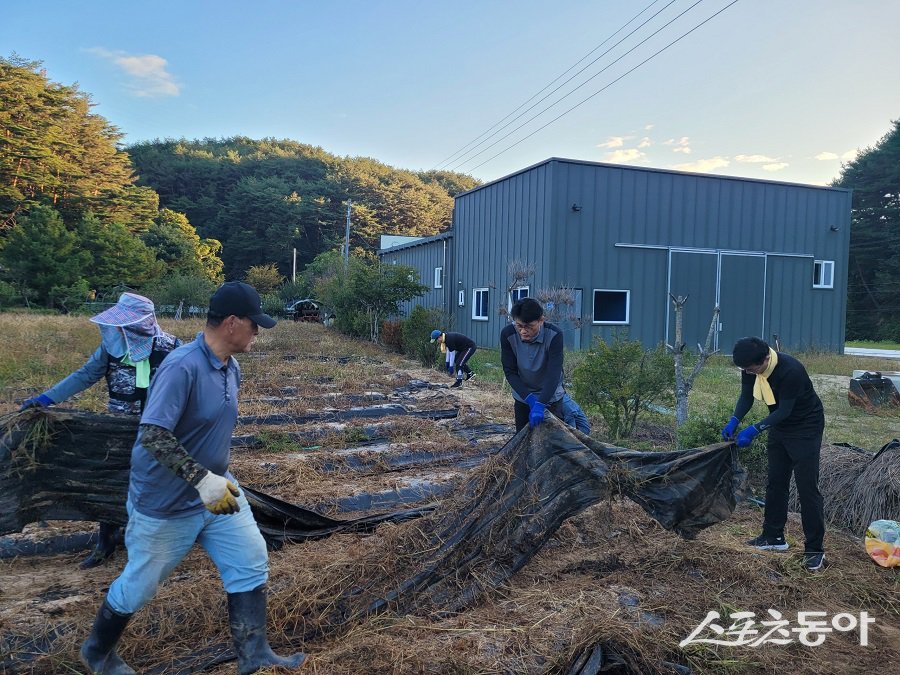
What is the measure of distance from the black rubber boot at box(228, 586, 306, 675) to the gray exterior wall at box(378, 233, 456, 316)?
56.1ft

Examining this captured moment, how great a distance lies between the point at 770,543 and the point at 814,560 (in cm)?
33

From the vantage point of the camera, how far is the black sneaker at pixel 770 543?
159 inches

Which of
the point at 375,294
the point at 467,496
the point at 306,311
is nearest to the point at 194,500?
the point at 467,496

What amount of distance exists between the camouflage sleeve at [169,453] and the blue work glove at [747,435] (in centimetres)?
311

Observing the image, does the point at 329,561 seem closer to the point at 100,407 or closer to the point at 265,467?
the point at 265,467

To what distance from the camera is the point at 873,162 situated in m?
36.1

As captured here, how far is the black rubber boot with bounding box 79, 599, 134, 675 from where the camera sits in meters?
2.34

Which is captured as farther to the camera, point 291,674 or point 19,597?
point 19,597

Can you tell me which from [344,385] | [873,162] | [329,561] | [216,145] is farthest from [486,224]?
[216,145]

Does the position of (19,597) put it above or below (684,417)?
below

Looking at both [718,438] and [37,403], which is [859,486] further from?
[37,403]

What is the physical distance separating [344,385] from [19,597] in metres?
7.15

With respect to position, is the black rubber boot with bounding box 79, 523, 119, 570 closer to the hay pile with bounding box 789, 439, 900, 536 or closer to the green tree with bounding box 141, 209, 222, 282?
the hay pile with bounding box 789, 439, 900, 536

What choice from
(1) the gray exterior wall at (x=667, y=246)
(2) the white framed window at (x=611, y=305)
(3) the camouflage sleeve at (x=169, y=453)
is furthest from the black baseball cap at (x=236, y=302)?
(2) the white framed window at (x=611, y=305)
